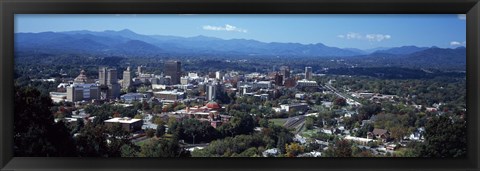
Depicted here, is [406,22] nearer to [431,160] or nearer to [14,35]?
[431,160]

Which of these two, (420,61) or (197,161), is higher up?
(420,61)

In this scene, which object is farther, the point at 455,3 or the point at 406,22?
the point at 406,22

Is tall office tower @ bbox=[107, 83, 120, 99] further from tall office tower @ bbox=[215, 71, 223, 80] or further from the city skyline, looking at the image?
tall office tower @ bbox=[215, 71, 223, 80]

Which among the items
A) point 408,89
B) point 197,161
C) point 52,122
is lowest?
point 197,161

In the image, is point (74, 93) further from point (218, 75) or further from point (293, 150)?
point (293, 150)

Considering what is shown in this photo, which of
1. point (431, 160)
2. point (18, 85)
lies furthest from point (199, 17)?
point (431, 160)

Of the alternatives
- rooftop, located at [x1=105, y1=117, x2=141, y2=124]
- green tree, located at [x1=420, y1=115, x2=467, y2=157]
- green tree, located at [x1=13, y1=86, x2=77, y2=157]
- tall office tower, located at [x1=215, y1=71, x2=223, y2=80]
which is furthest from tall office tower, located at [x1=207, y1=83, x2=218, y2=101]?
green tree, located at [x1=420, y1=115, x2=467, y2=157]
